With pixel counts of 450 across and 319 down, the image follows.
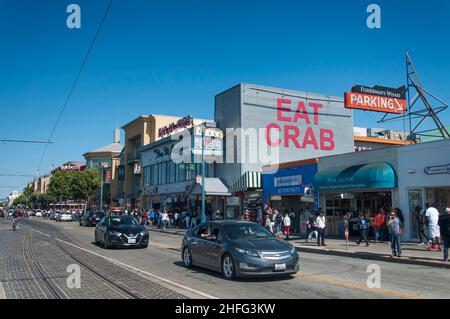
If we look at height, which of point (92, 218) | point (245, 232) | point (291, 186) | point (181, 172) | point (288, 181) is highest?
point (181, 172)

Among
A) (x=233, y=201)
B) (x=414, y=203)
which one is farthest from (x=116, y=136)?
(x=414, y=203)

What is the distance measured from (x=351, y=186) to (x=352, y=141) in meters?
19.4

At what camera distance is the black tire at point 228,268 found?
10.4 metres

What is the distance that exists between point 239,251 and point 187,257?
124 inches

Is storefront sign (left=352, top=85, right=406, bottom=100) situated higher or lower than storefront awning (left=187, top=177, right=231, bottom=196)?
higher

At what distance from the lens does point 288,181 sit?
97.3ft

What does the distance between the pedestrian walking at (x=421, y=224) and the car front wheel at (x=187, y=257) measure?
1156 centimetres

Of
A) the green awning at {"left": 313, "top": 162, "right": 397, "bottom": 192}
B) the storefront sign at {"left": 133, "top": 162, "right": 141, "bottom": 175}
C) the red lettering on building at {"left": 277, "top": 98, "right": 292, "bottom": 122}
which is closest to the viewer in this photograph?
the green awning at {"left": 313, "top": 162, "right": 397, "bottom": 192}

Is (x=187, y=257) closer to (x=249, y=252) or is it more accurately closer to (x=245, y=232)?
(x=245, y=232)

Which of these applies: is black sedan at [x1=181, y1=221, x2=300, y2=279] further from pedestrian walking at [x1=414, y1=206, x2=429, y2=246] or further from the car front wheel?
pedestrian walking at [x1=414, y1=206, x2=429, y2=246]

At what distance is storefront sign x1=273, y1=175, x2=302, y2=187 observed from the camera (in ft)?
94.1

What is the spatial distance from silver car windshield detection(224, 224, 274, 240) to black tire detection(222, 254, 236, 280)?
572 millimetres

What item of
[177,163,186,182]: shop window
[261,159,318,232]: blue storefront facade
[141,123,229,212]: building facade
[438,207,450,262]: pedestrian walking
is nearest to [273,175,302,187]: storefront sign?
[261,159,318,232]: blue storefront facade
